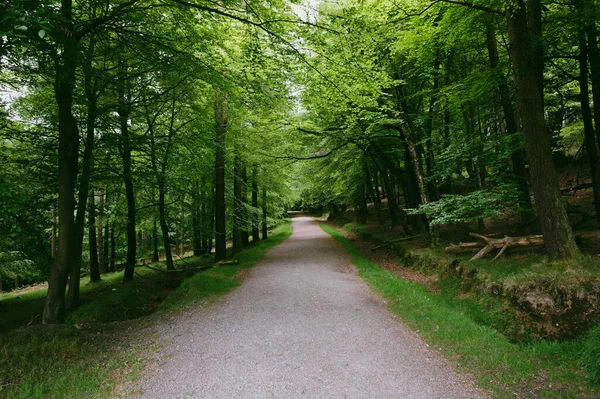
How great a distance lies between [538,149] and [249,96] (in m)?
6.68

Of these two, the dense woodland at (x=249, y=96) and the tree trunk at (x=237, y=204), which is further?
the tree trunk at (x=237, y=204)

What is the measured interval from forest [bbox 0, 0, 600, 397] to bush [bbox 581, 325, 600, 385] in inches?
26.1

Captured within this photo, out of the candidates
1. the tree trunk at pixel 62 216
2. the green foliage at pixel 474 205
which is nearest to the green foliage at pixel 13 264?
the tree trunk at pixel 62 216

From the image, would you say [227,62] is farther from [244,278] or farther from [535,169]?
[535,169]

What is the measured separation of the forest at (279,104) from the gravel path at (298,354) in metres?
2.36

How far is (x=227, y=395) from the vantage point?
359 centimetres

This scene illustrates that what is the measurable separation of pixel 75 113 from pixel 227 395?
939 centimetres

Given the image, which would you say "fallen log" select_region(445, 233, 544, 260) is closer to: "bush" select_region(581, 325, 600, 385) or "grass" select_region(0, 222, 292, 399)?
"bush" select_region(581, 325, 600, 385)

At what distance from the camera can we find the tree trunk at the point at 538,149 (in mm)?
5859

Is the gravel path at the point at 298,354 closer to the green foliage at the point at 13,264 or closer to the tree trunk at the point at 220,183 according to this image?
the tree trunk at the point at 220,183

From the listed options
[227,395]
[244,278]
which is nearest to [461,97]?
[244,278]

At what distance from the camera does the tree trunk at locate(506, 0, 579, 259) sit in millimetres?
5859

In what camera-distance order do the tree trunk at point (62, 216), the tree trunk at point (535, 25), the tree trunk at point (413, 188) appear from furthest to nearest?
the tree trunk at point (413, 188) → the tree trunk at point (535, 25) → the tree trunk at point (62, 216)

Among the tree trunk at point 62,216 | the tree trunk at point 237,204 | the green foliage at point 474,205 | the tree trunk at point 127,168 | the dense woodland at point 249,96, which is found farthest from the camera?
the tree trunk at point 237,204
